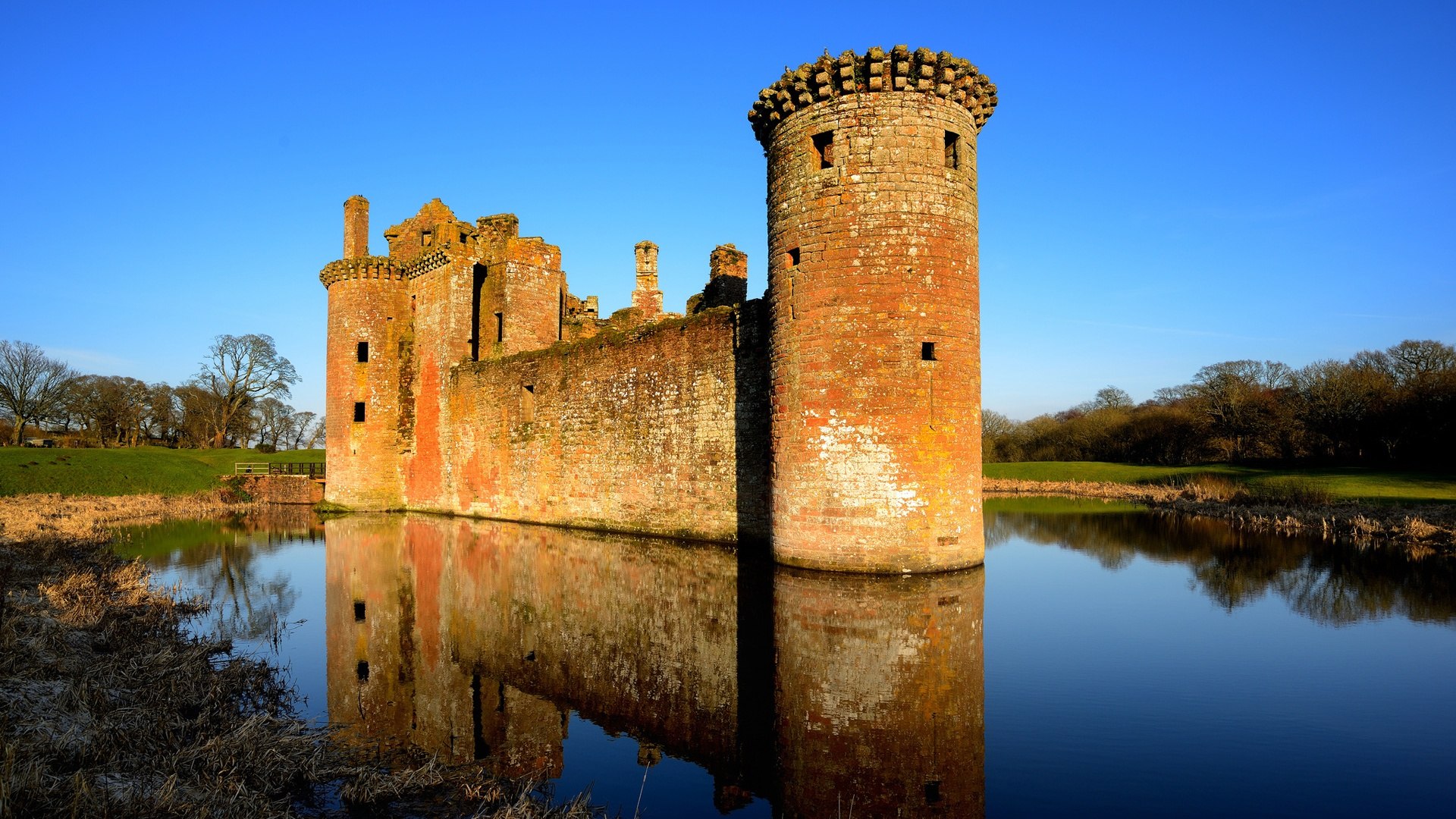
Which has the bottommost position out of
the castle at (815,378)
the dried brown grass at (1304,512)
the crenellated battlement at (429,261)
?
the dried brown grass at (1304,512)

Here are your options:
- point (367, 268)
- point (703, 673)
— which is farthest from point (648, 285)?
point (703, 673)

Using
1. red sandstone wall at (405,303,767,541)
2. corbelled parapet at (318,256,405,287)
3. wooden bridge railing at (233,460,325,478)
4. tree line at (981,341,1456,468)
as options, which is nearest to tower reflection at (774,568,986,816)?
red sandstone wall at (405,303,767,541)

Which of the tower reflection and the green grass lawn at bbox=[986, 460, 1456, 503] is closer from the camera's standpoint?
the tower reflection

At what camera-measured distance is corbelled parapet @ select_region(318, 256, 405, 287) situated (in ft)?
86.7

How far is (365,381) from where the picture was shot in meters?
26.3

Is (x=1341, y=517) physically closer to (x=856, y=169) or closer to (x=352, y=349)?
(x=856, y=169)

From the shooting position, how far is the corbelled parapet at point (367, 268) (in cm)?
2642

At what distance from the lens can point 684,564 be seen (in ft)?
41.7

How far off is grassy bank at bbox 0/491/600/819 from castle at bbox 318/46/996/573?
7560 mm

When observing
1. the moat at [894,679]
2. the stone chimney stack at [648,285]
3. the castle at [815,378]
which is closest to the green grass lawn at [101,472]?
the castle at [815,378]

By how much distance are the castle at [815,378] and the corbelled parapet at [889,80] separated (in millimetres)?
30

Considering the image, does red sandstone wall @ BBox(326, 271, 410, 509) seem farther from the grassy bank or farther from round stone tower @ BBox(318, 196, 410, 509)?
the grassy bank

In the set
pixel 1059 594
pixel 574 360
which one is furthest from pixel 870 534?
pixel 574 360

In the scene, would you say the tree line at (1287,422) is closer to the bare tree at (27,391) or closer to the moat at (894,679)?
the moat at (894,679)
